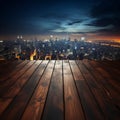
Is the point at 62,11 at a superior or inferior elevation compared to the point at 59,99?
superior

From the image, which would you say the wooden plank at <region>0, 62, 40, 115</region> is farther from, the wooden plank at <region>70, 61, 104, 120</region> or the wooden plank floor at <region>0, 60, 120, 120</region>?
the wooden plank at <region>70, 61, 104, 120</region>

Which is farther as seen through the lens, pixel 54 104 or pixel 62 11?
pixel 62 11

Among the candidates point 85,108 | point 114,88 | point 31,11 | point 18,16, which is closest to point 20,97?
point 85,108

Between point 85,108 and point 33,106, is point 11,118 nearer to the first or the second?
point 33,106

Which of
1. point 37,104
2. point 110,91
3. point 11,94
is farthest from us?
point 110,91

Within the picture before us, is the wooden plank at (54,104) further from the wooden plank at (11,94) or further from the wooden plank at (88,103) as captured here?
the wooden plank at (11,94)

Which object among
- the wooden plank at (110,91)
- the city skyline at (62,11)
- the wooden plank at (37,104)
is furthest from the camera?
the city skyline at (62,11)

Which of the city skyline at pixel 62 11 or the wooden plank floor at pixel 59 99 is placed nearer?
the wooden plank floor at pixel 59 99

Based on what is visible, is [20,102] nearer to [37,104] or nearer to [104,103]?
[37,104]

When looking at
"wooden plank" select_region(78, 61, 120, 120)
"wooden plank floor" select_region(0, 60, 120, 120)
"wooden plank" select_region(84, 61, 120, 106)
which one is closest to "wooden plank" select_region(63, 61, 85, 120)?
"wooden plank floor" select_region(0, 60, 120, 120)

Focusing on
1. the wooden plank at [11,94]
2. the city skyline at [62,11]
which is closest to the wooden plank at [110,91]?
the wooden plank at [11,94]

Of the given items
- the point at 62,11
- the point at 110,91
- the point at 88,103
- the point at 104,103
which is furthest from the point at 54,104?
the point at 62,11
